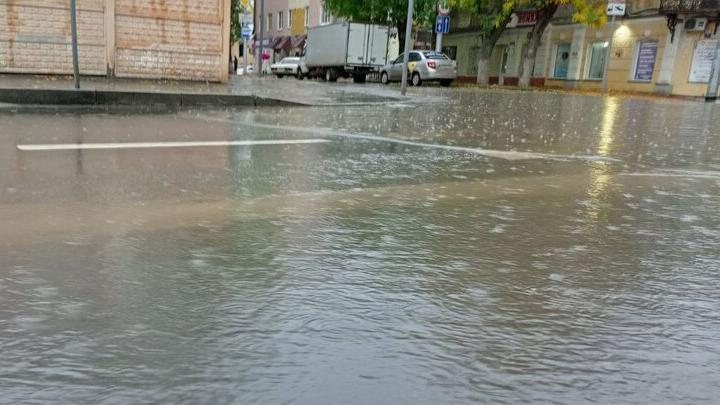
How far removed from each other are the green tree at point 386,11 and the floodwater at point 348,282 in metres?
31.1

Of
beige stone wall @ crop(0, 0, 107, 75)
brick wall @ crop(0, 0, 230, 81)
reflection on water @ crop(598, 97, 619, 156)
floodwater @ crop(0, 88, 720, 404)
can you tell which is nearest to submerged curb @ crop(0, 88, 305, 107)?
floodwater @ crop(0, 88, 720, 404)

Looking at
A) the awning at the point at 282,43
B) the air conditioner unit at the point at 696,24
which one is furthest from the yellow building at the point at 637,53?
the awning at the point at 282,43

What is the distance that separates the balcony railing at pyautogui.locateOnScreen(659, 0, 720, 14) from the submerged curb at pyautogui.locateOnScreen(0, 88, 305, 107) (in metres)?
23.3

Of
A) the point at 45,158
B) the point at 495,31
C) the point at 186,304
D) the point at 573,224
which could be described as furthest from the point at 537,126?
the point at 495,31

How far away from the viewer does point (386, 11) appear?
3547 cm

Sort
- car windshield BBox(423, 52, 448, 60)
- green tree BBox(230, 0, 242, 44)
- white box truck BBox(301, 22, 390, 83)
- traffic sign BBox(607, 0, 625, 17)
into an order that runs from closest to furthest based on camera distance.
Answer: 1. traffic sign BBox(607, 0, 625, 17)
2. car windshield BBox(423, 52, 448, 60)
3. white box truck BBox(301, 22, 390, 83)
4. green tree BBox(230, 0, 242, 44)

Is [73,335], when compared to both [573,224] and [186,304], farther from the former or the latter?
[573,224]

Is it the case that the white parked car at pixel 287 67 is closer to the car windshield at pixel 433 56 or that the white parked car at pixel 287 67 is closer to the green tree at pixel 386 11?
the green tree at pixel 386 11

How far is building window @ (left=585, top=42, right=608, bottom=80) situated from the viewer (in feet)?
105

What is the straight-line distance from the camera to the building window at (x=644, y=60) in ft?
96.8

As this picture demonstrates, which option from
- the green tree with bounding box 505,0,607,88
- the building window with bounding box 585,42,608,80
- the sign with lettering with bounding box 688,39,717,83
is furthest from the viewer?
the building window with bounding box 585,42,608,80

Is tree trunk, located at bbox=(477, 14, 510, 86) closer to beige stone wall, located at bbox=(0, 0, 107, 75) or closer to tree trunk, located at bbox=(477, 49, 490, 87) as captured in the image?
tree trunk, located at bbox=(477, 49, 490, 87)

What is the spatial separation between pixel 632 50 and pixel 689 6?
3870 mm

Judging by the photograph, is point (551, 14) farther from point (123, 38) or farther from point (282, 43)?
point (282, 43)
